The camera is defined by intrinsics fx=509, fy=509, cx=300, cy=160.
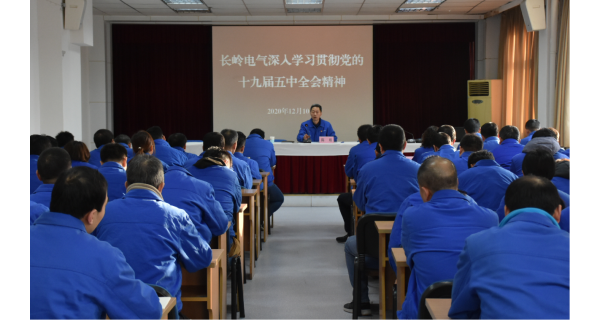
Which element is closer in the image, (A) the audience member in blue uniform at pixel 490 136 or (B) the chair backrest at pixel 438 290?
(B) the chair backrest at pixel 438 290

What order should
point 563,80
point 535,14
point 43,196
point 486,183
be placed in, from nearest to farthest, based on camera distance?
point 43,196 → point 486,183 → point 563,80 → point 535,14

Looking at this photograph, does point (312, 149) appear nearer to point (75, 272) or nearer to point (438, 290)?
point (438, 290)

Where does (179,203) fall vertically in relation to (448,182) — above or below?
below

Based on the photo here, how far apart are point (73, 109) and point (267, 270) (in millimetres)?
4409

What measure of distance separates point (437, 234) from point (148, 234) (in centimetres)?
112

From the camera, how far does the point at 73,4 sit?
6.70 meters

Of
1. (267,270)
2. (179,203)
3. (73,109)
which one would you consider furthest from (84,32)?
(179,203)

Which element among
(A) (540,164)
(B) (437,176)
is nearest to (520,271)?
(B) (437,176)

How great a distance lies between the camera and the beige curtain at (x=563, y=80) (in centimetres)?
671

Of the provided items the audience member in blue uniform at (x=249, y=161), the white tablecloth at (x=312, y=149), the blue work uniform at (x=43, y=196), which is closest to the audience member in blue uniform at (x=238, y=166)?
the audience member in blue uniform at (x=249, y=161)

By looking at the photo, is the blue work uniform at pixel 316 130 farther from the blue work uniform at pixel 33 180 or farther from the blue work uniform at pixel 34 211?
the blue work uniform at pixel 34 211

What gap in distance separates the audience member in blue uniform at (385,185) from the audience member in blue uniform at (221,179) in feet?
2.56

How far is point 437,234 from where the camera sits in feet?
6.42
